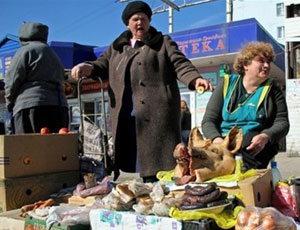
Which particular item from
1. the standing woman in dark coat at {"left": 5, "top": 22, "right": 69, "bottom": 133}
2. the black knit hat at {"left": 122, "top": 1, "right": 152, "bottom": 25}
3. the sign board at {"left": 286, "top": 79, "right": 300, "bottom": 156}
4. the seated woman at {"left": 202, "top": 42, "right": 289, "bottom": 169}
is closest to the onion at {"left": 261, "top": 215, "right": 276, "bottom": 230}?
the seated woman at {"left": 202, "top": 42, "right": 289, "bottom": 169}

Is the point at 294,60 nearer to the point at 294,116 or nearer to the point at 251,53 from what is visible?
the point at 294,116

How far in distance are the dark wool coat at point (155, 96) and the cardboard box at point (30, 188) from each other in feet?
2.02

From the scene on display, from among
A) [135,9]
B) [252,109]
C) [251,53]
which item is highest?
[135,9]

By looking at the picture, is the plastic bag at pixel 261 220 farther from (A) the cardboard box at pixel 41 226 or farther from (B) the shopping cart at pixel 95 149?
(B) the shopping cart at pixel 95 149

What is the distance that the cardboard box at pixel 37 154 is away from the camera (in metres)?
2.84

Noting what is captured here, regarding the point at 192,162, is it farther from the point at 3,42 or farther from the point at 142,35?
the point at 3,42

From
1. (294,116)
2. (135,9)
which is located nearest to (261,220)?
(135,9)

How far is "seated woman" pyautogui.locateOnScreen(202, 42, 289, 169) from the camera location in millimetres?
2635

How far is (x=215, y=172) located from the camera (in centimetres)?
222

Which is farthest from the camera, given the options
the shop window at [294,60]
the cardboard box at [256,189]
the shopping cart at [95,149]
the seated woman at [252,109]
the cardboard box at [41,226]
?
the shop window at [294,60]

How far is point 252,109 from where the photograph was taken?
2.68 metres

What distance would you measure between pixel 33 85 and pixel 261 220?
2.48 m

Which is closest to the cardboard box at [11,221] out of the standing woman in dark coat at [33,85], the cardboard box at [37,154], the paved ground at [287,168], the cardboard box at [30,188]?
the cardboard box at [30,188]

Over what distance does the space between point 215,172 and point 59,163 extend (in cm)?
139
